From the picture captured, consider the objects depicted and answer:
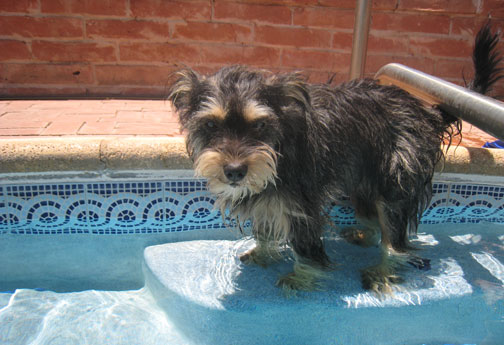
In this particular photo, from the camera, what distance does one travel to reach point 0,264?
3.63 m

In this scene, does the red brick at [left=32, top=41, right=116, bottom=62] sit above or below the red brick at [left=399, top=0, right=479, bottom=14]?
below

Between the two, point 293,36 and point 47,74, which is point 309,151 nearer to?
→ point 293,36

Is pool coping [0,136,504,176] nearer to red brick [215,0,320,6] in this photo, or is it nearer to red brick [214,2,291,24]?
red brick [214,2,291,24]

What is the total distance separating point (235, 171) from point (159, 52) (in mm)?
5195

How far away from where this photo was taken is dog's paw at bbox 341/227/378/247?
12.0 ft

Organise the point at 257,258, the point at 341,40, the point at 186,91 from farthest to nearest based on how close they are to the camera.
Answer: the point at 341,40 < the point at 257,258 < the point at 186,91

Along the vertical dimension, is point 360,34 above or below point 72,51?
above

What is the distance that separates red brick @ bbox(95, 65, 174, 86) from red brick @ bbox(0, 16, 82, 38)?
27.4 inches

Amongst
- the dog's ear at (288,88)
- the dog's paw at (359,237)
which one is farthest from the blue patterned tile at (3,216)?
the dog's paw at (359,237)

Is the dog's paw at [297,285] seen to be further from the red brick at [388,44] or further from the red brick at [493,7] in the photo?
the red brick at [493,7]

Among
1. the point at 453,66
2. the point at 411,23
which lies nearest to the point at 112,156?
the point at 411,23

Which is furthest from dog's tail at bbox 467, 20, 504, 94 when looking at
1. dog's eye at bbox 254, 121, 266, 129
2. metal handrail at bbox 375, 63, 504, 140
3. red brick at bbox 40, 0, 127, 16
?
red brick at bbox 40, 0, 127, 16

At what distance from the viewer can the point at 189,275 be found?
3.22 meters

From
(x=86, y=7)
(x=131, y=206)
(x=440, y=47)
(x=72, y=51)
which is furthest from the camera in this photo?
(x=440, y=47)
